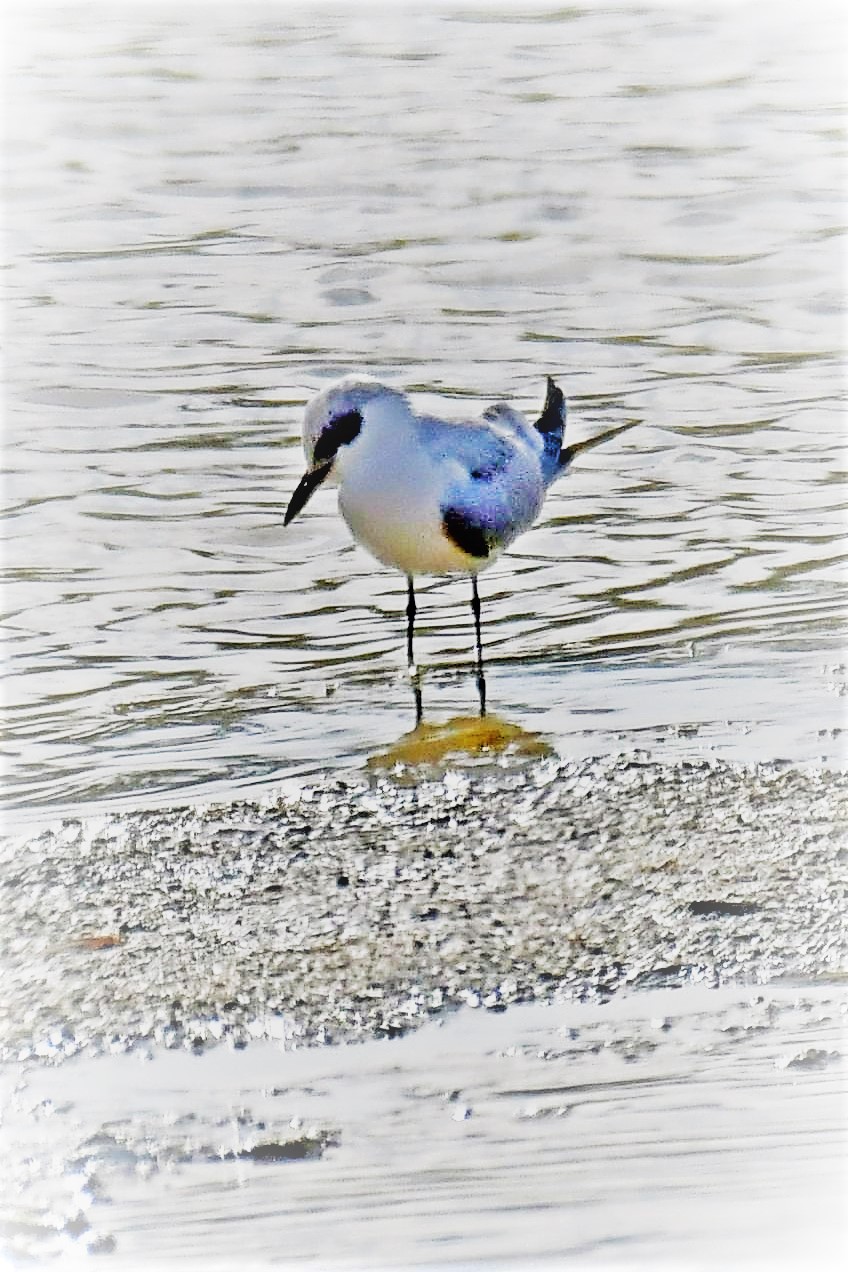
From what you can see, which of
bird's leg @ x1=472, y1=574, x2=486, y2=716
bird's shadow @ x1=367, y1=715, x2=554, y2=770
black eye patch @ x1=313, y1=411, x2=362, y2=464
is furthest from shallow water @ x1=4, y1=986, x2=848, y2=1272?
black eye patch @ x1=313, y1=411, x2=362, y2=464

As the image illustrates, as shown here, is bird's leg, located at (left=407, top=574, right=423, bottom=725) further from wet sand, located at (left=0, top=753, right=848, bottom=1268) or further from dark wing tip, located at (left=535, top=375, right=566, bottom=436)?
wet sand, located at (left=0, top=753, right=848, bottom=1268)

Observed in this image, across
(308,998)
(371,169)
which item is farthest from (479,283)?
(308,998)

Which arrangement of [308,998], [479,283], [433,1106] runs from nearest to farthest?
[433,1106] → [308,998] → [479,283]

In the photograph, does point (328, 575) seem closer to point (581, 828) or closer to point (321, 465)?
point (321, 465)

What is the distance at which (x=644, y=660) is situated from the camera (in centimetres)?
571

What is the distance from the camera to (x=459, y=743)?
16.8 feet

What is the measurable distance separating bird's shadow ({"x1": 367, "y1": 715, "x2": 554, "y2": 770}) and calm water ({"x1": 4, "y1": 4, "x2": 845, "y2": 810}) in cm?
9

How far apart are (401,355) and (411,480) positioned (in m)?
3.00

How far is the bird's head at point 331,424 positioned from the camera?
5.73m

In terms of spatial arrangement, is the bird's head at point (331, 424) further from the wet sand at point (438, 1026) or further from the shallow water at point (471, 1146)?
the shallow water at point (471, 1146)

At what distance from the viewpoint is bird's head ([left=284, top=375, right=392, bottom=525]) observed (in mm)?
5730

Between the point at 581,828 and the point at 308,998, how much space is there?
977mm

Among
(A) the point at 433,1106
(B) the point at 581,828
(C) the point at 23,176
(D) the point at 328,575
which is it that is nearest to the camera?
(A) the point at 433,1106

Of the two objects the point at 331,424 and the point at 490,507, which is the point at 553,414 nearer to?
the point at 490,507
